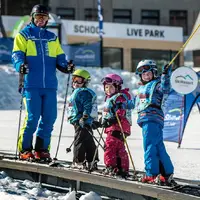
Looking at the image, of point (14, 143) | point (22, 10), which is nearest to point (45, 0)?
point (22, 10)

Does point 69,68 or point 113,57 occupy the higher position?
point 113,57

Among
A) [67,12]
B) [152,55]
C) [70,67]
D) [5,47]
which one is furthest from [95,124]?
[67,12]

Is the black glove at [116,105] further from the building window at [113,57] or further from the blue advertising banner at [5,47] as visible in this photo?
the building window at [113,57]

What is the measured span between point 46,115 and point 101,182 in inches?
62.7

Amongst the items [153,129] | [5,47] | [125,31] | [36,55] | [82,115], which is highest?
[125,31]

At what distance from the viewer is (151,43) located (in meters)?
32.7

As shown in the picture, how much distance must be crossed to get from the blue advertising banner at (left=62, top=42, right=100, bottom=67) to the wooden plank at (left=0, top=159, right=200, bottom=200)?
56.0 feet

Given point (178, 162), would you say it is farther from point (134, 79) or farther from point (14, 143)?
point (134, 79)

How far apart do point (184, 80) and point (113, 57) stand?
2208 cm

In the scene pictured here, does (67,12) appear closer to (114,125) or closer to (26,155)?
(26,155)

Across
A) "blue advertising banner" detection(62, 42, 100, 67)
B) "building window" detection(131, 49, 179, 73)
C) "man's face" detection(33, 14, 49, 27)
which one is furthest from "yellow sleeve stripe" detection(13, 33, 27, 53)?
"building window" detection(131, 49, 179, 73)

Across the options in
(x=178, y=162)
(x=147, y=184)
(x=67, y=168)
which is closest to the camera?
(x=147, y=184)

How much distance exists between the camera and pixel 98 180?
5.37 meters

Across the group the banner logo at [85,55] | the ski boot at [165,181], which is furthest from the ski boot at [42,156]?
the banner logo at [85,55]
